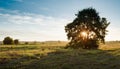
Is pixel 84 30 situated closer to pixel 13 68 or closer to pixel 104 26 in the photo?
pixel 104 26

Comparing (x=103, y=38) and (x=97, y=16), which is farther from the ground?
(x=97, y=16)

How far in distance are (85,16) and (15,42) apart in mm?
39596

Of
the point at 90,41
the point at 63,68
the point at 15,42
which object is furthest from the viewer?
the point at 15,42

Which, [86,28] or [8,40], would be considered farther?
[8,40]

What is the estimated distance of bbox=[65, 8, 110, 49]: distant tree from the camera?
198ft

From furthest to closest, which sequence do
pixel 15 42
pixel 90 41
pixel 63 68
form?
1. pixel 15 42
2. pixel 90 41
3. pixel 63 68

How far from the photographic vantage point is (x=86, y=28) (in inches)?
2408

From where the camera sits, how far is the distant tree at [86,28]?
60.4 m

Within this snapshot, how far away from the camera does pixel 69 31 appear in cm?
6166

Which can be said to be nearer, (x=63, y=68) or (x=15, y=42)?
(x=63, y=68)

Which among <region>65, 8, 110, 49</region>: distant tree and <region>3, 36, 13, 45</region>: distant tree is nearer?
<region>65, 8, 110, 49</region>: distant tree

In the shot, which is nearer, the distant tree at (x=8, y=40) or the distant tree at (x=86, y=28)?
the distant tree at (x=86, y=28)

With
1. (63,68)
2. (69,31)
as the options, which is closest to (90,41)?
(69,31)

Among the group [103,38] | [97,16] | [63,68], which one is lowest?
[63,68]
